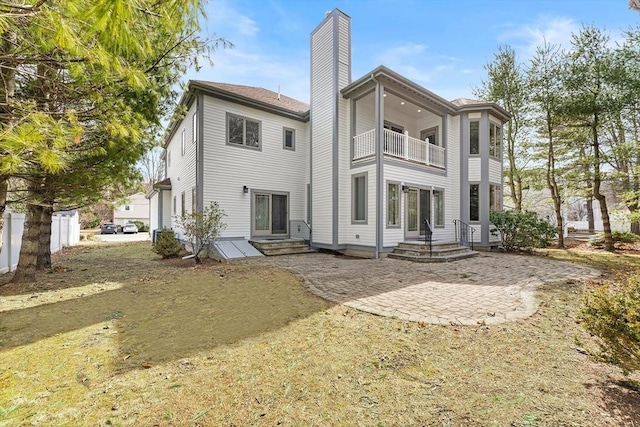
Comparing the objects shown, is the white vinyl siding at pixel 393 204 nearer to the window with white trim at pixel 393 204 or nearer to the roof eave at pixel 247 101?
the window with white trim at pixel 393 204

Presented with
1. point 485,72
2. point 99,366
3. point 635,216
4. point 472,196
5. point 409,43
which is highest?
point 485,72

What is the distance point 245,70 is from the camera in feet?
35.7

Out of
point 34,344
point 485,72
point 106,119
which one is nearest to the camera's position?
point 34,344

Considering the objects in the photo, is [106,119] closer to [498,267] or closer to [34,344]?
[34,344]

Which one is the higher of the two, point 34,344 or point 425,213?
point 425,213

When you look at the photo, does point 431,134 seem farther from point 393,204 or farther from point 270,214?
point 270,214

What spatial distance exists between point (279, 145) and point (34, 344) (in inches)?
415

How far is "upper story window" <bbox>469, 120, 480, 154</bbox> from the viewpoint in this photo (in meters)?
13.4

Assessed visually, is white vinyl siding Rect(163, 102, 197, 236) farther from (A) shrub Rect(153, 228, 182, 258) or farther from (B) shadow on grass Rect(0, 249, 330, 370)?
(B) shadow on grass Rect(0, 249, 330, 370)

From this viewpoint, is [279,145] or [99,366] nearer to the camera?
[99,366]

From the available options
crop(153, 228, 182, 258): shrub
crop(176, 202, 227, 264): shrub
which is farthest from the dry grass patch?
crop(153, 228, 182, 258): shrub

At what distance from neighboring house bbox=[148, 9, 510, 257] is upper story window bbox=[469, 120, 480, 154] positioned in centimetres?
4

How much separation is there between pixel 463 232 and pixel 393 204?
425cm

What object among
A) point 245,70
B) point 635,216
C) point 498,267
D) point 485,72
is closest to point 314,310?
point 498,267
